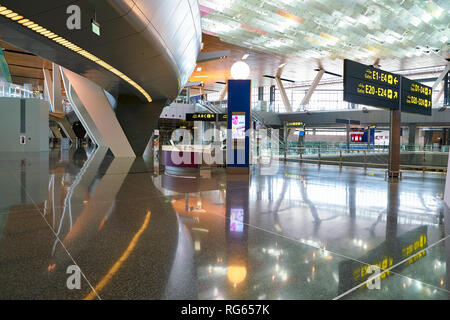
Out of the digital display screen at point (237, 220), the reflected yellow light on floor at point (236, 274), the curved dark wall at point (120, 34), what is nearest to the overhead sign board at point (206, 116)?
the curved dark wall at point (120, 34)

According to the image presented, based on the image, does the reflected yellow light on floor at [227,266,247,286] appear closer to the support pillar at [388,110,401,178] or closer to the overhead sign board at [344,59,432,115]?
the overhead sign board at [344,59,432,115]

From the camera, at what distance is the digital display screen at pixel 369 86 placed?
30.7ft

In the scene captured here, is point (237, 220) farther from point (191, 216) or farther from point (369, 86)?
point (369, 86)

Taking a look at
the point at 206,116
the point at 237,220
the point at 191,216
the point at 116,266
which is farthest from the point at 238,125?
the point at 206,116

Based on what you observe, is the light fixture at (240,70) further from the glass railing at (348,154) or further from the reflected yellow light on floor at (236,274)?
the reflected yellow light on floor at (236,274)

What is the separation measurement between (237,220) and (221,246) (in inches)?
51.8

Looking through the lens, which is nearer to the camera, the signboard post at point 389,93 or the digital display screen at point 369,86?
the digital display screen at point 369,86

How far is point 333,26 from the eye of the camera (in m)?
29.2

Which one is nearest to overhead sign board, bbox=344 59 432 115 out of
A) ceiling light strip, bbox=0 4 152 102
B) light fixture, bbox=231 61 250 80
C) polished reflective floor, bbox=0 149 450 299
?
polished reflective floor, bbox=0 149 450 299

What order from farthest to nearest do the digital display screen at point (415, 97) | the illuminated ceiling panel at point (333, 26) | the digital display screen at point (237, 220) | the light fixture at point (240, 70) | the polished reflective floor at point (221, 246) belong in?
the illuminated ceiling panel at point (333, 26), the light fixture at point (240, 70), the digital display screen at point (415, 97), the digital display screen at point (237, 220), the polished reflective floor at point (221, 246)

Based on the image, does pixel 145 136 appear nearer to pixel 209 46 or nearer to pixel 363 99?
pixel 209 46

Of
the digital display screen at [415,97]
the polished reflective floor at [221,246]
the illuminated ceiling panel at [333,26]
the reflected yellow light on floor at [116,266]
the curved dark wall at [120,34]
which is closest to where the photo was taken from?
the reflected yellow light on floor at [116,266]
